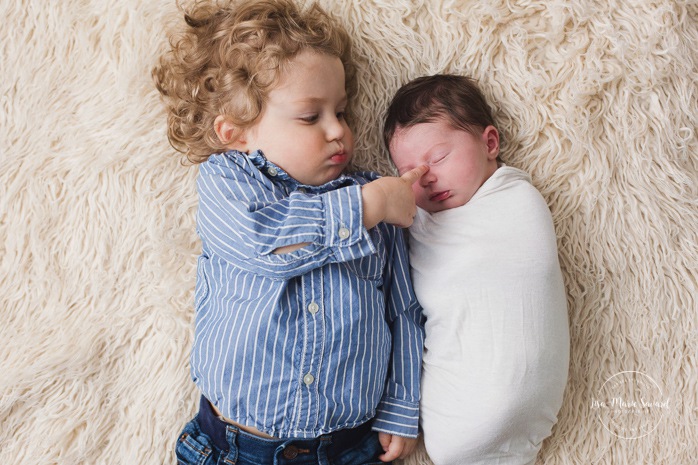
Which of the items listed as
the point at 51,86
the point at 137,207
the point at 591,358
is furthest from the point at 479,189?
the point at 51,86

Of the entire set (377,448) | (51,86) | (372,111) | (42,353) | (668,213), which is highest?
(51,86)

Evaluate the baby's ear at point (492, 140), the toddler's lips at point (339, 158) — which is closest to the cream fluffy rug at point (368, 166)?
the baby's ear at point (492, 140)

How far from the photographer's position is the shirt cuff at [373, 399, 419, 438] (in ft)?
4.69

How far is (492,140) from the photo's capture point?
4.91ft

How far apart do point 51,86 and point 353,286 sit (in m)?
0.98

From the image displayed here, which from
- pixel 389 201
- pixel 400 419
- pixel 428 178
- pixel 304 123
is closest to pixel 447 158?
pixel 428 178

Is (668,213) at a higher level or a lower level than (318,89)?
lower

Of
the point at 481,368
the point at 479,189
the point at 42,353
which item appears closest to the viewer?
the point at 481,368

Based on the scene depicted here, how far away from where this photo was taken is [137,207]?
5.29ft

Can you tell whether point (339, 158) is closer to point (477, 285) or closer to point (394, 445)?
point (477, 285)

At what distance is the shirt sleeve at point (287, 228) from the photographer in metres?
1.25

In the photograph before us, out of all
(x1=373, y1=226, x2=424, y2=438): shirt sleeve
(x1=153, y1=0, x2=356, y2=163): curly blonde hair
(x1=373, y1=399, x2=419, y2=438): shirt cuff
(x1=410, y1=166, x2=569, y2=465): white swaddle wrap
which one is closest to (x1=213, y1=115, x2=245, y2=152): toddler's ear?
(x1=153, y1=0, x2=356, y2=163): curly blonde hair

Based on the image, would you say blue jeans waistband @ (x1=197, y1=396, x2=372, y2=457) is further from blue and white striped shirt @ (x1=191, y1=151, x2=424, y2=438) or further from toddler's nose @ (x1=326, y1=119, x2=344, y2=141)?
toddler's nose @ (x1=326, y1=119, x2=344, y2=141)

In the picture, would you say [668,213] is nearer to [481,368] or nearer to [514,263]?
[514,263]
